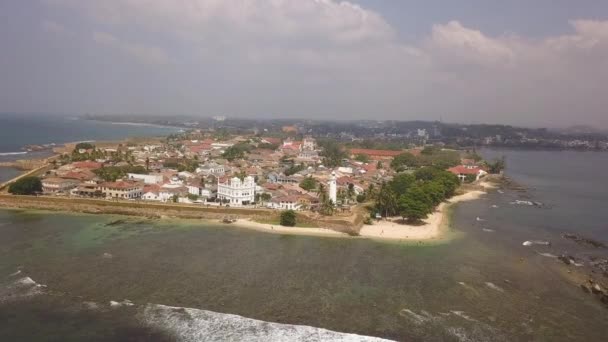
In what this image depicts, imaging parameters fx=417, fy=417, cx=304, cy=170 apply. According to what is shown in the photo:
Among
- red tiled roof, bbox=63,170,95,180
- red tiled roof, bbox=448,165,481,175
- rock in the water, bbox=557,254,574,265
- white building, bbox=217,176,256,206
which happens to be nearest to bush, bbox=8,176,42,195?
red tiled roof, bbox=63,170,95,180

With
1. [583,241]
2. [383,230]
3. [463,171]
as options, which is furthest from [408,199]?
[463,171]

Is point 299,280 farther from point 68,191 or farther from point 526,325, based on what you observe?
point 68,191

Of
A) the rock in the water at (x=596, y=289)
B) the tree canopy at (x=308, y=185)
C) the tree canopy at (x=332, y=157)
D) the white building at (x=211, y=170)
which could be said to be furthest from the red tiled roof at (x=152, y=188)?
the rock in the water at (x=596, y=289)

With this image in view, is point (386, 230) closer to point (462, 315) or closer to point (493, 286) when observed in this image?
point (493, 286)

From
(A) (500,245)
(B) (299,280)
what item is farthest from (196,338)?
(A) (500,245)

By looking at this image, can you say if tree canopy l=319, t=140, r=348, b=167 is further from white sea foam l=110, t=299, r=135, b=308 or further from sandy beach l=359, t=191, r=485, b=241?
white sea foam l=110, t=299, r=135, b=308
